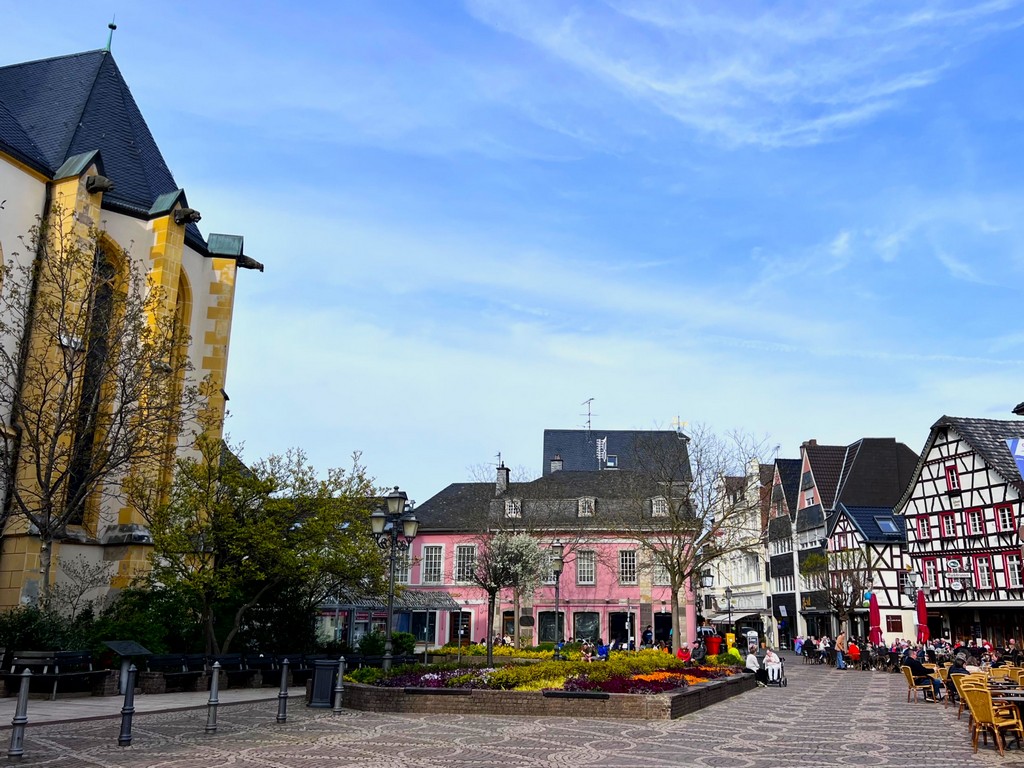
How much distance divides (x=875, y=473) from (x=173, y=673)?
1734 inches

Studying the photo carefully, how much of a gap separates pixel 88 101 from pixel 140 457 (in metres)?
14.8

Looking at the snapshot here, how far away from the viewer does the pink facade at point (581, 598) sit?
5084 centimetres

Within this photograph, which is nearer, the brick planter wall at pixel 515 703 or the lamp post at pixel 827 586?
the brick planter wall at pixel 515 703

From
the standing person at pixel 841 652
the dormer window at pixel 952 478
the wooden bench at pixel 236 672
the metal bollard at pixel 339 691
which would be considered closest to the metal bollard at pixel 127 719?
the metal bollard at pixel 339 691

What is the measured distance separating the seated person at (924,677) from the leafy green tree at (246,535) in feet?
47.4

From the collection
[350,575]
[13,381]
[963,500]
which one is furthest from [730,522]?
[13,381]

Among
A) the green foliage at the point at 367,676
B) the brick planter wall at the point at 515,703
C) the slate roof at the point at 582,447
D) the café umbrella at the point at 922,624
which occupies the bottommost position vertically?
the brick planter wall at the point at 515,703

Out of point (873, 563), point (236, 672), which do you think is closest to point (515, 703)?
point (236, 672)

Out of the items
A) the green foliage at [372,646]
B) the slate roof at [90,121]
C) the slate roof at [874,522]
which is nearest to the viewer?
the slate roof at [90,121]

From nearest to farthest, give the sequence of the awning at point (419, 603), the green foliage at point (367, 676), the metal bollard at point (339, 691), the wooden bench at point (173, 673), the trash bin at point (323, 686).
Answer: the metal bollard at point (339, 691) < the trash bin at point (323, 686) < the green foliage at point (367, 676) < the wooden bench at point (173, 673) < the awning at point (419, 603)

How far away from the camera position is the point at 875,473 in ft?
174

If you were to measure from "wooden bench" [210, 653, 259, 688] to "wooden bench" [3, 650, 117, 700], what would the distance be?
11.1 ft

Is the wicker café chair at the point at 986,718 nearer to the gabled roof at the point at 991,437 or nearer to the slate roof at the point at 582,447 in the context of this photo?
the gabled roof at the point at 991,437

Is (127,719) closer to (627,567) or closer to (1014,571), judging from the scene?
(1014,571)
